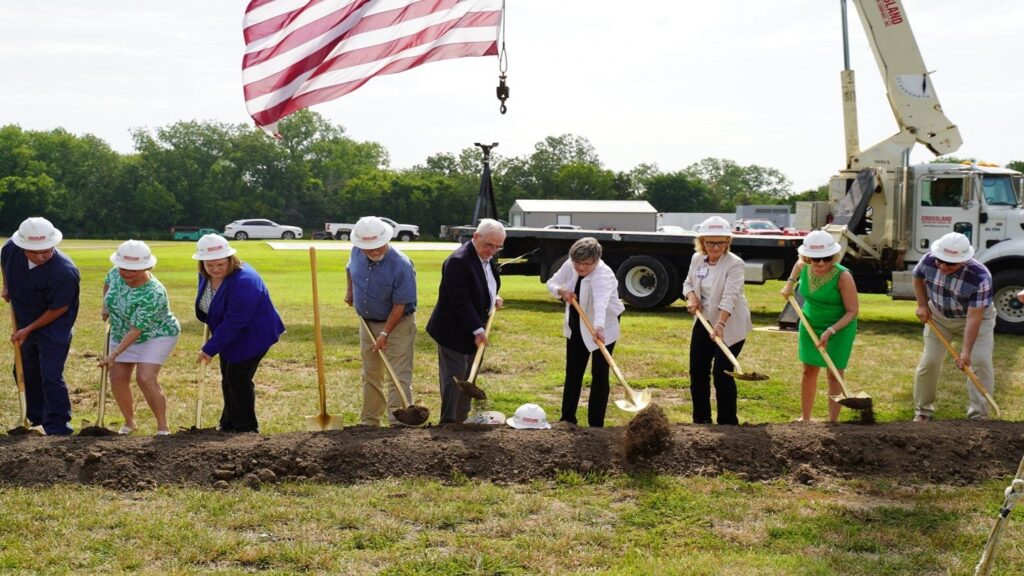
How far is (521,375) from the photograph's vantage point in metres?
11.6

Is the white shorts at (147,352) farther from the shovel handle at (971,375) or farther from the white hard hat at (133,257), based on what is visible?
the shovel handle at (971,375)

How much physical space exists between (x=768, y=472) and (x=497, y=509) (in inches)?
74.2

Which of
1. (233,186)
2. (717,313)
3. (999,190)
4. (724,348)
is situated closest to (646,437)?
(724,348)

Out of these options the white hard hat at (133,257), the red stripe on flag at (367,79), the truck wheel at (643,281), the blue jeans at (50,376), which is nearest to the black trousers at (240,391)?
the white hard hat at (133,257)

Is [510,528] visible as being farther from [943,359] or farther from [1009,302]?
[1009,302]

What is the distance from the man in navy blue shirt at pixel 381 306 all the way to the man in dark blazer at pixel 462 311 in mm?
247

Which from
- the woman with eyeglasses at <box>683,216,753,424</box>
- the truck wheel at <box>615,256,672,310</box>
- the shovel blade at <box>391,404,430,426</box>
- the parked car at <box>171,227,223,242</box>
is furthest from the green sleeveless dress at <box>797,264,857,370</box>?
the parked car at <box>171,227,223,242</box>

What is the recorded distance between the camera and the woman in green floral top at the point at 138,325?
7422 millimetres

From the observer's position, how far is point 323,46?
9.41m

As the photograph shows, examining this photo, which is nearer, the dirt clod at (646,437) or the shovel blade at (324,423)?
the dirt clod at (646,437)

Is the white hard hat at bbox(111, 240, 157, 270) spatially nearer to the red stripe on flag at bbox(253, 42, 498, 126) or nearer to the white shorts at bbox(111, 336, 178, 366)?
the white shorts at bbox(111, 336, 178, 366)

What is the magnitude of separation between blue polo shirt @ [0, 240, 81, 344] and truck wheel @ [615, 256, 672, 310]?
11.7 meters

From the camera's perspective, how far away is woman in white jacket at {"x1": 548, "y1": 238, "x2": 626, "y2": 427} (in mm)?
7777

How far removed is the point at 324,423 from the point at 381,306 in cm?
96
